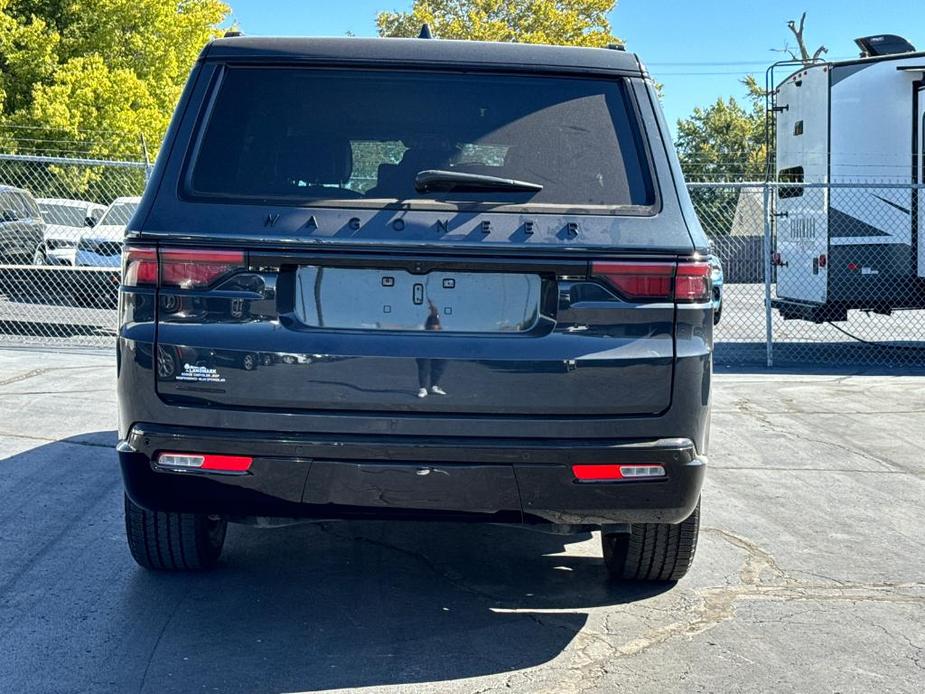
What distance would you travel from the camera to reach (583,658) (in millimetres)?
3859

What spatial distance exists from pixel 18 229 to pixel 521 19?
26.8 metres

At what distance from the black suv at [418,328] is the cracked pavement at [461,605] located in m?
0.50

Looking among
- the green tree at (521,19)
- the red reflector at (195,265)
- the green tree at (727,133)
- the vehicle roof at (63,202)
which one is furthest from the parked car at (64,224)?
the green tree at (727,133)

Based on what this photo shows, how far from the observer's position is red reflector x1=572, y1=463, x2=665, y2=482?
3.66 metres

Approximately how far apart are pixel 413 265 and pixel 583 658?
1424mm

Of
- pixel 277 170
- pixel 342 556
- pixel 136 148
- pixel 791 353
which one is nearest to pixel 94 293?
pixel 791 353

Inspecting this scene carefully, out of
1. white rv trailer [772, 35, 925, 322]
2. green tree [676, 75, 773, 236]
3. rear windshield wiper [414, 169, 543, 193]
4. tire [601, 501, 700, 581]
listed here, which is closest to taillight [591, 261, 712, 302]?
rear windshield wiper [414, 169, 543, 193]

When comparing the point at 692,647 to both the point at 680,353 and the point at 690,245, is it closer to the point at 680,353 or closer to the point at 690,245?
the point at 680,353

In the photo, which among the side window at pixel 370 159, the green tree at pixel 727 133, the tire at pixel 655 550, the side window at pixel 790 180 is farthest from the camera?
the green tree at pixel 727 133

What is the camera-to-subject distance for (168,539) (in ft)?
14.7

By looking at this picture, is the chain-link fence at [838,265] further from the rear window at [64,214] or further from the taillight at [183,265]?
the taillight at [183,265]

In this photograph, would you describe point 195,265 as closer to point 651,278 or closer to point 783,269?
point 651,278

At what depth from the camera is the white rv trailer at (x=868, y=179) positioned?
1325 centimetres

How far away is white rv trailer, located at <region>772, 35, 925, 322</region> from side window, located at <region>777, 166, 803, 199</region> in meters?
0.36
